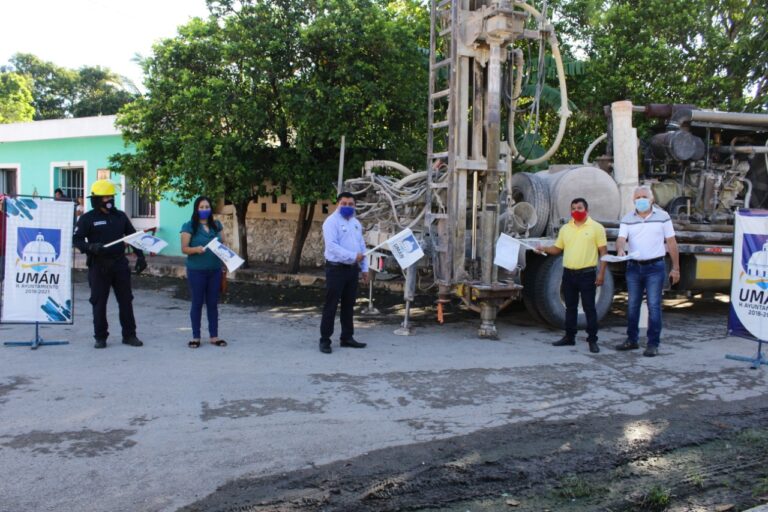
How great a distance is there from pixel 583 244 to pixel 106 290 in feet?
17.7

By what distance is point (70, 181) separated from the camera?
69.7 ft

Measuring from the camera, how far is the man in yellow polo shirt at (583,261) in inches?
311

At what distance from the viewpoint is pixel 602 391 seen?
247 inches

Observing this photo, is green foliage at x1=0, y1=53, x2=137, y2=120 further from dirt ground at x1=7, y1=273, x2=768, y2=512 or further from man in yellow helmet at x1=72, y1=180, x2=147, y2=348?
dirt ground at x1=7, y1=273, x2=768, y2=512

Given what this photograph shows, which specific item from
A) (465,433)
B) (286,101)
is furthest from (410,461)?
(286,101)

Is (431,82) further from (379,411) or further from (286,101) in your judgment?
(379,411)

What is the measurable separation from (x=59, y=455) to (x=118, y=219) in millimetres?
3870

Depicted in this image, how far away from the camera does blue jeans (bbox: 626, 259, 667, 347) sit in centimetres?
776

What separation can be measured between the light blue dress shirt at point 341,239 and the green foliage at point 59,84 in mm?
43461

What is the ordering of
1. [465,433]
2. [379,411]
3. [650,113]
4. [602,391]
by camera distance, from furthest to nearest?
[650,113] → [602,391] → [379,411] → [465,433]

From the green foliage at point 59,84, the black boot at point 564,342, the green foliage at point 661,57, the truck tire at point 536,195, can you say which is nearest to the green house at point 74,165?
the green foliage at point 661,57

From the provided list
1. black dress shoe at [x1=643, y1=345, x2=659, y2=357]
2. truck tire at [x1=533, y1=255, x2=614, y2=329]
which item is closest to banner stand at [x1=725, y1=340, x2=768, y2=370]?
black dress shoe at [x1=643, y1=345, x2=659, y2=357]

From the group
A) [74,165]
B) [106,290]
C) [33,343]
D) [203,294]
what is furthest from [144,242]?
[74,165]

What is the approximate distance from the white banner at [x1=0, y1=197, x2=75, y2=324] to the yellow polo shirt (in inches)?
224
